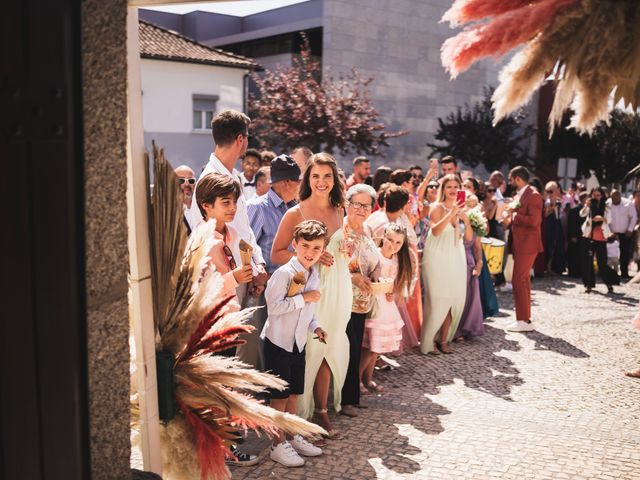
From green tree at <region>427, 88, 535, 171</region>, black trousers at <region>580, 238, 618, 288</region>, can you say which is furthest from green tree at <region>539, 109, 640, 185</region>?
black trousers at <region>580, 238, 618, 288</region>

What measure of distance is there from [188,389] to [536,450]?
3362 millimetres

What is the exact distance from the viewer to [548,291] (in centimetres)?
1277

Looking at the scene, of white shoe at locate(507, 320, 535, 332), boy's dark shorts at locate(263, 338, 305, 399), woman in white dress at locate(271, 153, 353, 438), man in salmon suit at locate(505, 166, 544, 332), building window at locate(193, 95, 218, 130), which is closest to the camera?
boy's dark shorts at locate(263, 338, 305, 399)

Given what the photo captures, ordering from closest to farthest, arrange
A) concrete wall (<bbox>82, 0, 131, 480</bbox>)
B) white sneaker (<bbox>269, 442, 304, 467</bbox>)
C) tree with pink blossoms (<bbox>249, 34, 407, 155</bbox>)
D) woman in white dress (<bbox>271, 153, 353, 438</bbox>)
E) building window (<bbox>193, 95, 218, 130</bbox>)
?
concrete wall (<bbox>82, 0, 131, 480</bbox>), white sneaker (<bbox>269, 442, 304, 467</bbox>), woman in white dress (<bbox>271, 153, 353, 438</bbox>), tree with pink blossoms (<bbox>249, 34, 407, 155</bbox>), building window (<bbox>193, 95, 218, 130</bbox>)

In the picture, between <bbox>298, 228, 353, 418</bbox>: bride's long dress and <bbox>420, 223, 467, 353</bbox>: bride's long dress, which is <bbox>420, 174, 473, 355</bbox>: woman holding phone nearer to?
<bbox>420, 223, 467, 353</bbox>: bride's long dress

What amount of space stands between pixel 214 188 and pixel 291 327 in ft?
3.63

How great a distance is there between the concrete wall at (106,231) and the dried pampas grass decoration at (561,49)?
2.96 feet

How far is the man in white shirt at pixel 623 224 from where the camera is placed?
15242 millimetres

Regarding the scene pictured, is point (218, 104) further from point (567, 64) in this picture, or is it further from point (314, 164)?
point (567, 64)

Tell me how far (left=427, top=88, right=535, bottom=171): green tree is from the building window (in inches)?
455

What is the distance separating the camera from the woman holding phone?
25.7 feet

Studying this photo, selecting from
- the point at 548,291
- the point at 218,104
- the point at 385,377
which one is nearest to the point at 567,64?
the point at 385,377

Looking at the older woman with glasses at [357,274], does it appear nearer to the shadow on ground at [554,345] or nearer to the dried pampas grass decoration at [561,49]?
the shadow on ground at [554,345]

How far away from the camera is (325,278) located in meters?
5.36
